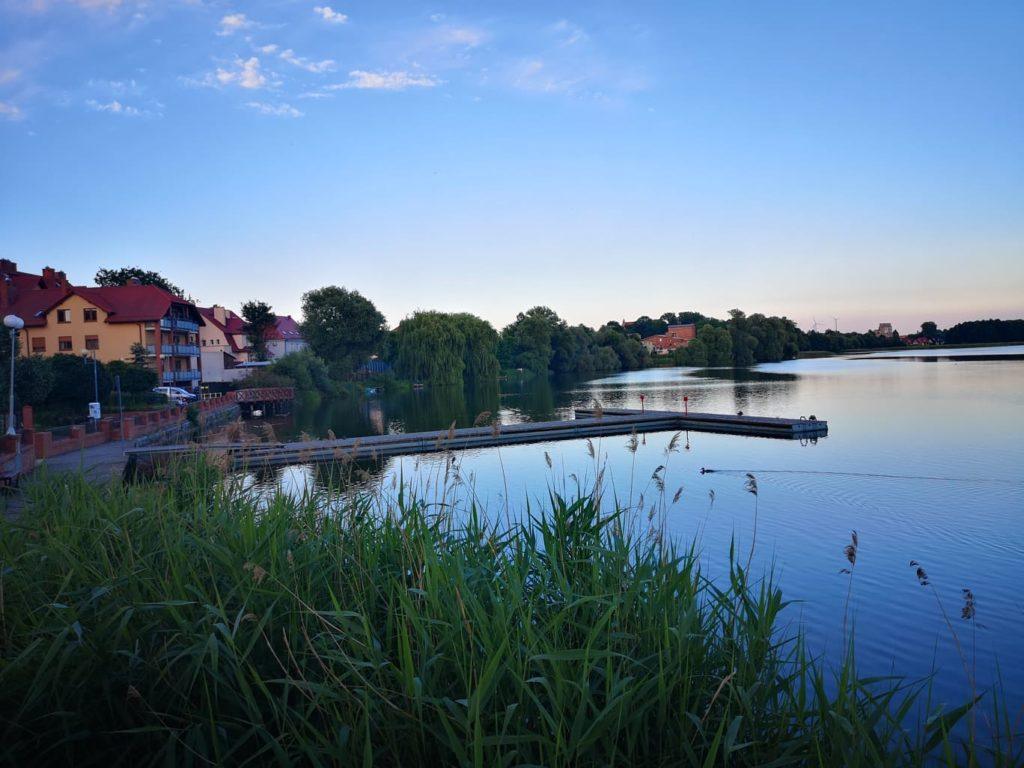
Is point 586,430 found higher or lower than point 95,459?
lower

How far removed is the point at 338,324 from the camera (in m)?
62.3

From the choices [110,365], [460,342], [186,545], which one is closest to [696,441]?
[186,545]

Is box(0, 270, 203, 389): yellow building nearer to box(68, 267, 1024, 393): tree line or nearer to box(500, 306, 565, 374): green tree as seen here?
box(68, 267, 1024, 393): tree line

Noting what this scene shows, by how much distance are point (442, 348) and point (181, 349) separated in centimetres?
2047

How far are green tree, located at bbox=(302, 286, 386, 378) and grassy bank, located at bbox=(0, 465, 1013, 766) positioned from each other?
59.4 meters

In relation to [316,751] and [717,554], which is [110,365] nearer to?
[717,554]

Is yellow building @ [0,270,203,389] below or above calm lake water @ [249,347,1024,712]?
above

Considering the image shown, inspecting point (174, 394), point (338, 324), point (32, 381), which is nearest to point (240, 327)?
point (338, 324)

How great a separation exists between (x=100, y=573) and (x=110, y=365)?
3226cm

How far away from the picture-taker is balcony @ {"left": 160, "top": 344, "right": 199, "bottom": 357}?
44.3 m

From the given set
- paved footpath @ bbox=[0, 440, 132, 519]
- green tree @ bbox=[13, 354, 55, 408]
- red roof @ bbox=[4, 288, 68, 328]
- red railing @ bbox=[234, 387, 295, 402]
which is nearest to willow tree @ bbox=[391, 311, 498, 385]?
red railing @ bbox=[234, 387, 295, 402]

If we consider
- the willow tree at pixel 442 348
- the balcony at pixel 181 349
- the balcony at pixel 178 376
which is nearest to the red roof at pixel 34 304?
the balcony at pixel 181 349

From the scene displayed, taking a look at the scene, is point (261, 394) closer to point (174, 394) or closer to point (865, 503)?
point (174, 394)

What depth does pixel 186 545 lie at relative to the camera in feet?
14.1
